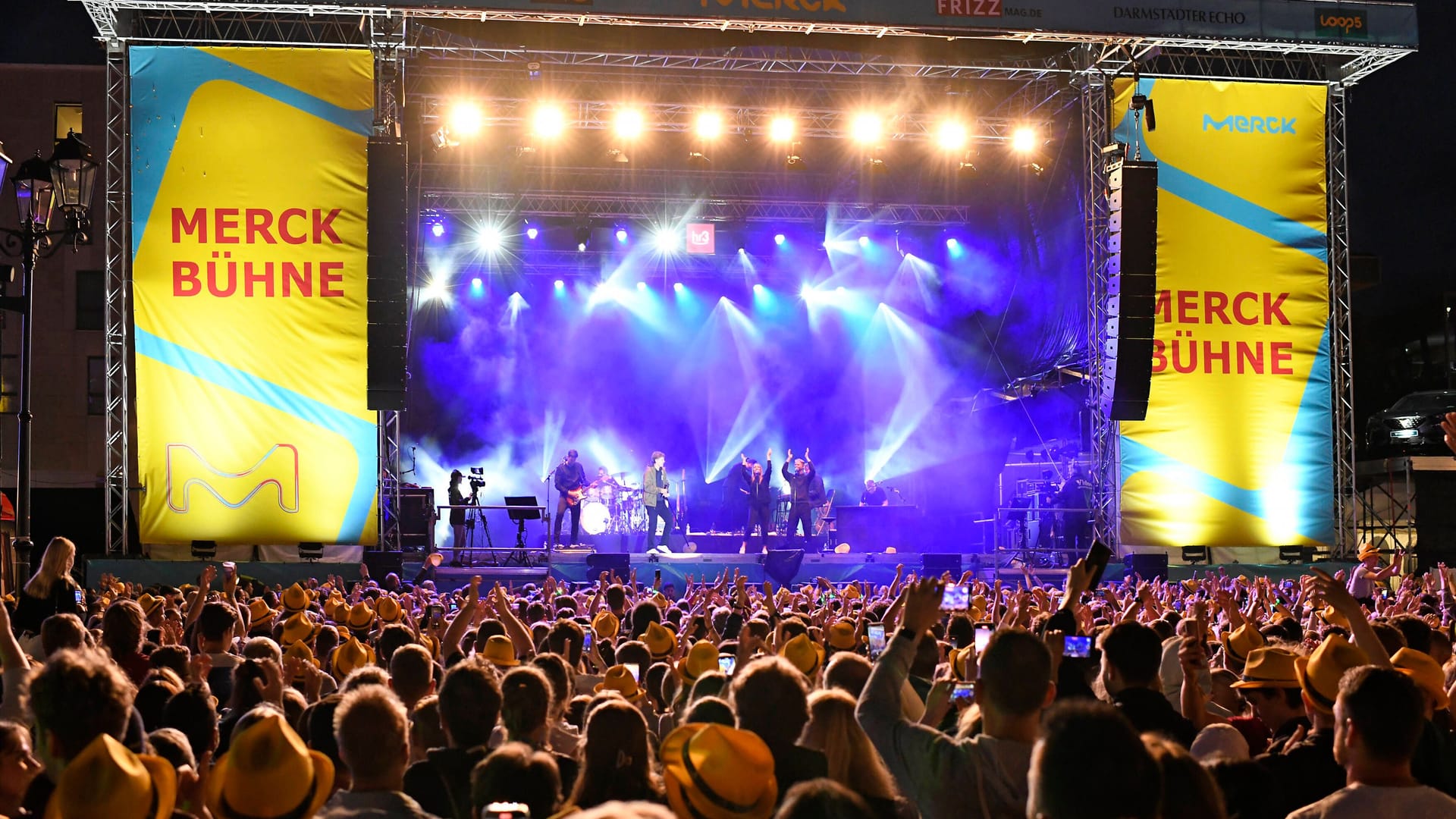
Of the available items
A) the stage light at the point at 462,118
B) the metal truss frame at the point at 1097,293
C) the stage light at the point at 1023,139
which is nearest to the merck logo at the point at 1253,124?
the metal truss frame at the point at 1097,293

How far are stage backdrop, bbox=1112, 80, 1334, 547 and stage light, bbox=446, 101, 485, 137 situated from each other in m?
9.70

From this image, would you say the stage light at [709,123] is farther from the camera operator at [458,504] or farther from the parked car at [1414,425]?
the parked car at [1414,425]

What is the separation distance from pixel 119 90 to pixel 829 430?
49.1 feet

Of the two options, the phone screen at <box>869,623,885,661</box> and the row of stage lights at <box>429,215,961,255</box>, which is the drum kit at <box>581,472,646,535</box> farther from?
the phone screen at <box>869,623,885,661</box>

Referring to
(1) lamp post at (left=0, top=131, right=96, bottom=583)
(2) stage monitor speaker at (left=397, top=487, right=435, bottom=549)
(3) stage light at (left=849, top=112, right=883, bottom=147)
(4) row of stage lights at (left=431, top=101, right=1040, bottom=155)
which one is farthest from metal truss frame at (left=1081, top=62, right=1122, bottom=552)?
(1) lamp post at (left=0, top=131, right=96, bottom=583)

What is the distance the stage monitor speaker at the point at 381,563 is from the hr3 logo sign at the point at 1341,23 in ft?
48.8

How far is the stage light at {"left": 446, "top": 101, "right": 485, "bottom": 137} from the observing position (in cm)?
1919

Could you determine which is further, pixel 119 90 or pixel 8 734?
pixel 119 90

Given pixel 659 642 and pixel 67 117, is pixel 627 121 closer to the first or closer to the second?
pixel 659 642

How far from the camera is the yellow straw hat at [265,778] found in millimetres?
2691

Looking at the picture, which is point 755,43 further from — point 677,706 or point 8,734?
point 8,734

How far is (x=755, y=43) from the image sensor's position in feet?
60.6

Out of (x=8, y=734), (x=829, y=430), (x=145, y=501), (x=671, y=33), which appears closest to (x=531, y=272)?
(x=829, y=430)

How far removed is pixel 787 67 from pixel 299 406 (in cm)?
860
